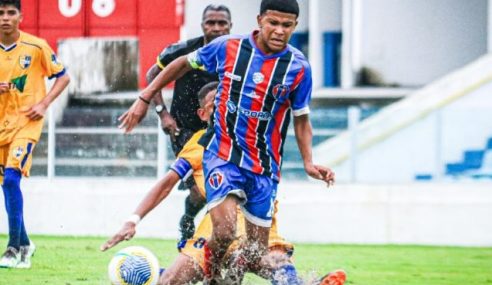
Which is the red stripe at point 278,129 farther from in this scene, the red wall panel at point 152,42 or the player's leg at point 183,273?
the red wall panel at point 152,42

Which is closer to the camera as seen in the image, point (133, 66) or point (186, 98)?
point (186, 98)

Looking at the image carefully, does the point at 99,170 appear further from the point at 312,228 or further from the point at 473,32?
the point at 473,32

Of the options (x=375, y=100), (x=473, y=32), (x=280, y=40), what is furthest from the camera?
(x=473, y=32)

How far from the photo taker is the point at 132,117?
916 cm

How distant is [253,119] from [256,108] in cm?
7

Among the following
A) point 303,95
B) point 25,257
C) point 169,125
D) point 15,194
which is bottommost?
point 25,257

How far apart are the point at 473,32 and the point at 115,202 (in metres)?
11.9

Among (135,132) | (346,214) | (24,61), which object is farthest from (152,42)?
(24,61)

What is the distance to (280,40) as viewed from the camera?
30.8 feet

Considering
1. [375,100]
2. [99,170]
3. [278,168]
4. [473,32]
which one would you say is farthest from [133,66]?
[278,168]

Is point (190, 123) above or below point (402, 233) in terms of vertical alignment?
above

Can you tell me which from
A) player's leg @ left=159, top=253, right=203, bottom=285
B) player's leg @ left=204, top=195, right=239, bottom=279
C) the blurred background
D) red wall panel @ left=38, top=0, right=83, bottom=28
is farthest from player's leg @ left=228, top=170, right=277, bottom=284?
red wall panel @ left=38, top=0, right=83, bottom=28

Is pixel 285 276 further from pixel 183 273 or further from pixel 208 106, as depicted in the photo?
pixel 208 106

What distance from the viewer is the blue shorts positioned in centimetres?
937
